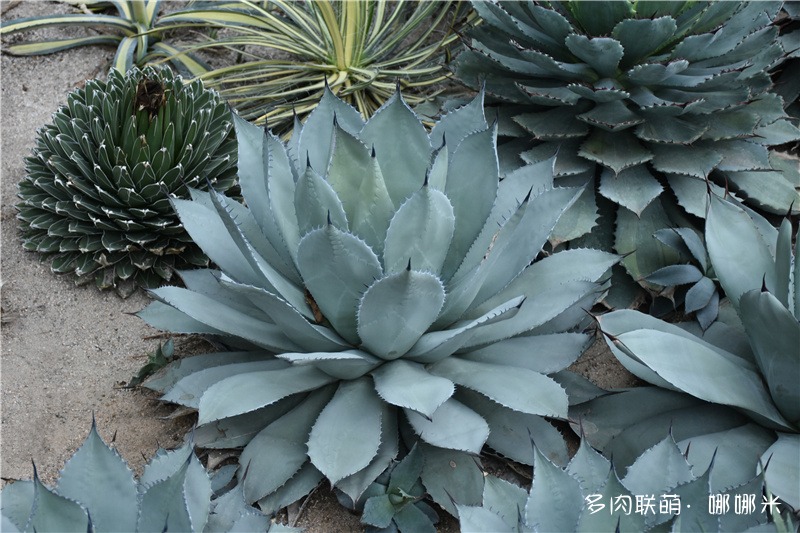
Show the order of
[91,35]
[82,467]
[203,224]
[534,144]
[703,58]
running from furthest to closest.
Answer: [91,35] → [534,144] → [703,58] → [203,224] → [82,467]

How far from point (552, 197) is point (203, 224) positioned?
95 cm

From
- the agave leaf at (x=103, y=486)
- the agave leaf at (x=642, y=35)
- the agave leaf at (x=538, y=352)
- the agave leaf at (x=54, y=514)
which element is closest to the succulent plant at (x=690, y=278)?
the agave leaf at (x=538, y=352)

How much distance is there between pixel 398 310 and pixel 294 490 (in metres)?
0.54

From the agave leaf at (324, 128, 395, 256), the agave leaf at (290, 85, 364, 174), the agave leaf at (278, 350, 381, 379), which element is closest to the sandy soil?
the agave leaf at (278, 350, 381, 379)

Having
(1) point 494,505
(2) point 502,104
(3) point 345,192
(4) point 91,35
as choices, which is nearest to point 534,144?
(2) point 502,104

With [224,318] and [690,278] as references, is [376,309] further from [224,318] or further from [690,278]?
[690,278]

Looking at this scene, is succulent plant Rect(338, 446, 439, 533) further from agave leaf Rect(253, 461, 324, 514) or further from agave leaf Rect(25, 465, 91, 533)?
agave leaf Rect(25, 465, 91, 533)

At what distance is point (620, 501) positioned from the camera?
1.67 metres

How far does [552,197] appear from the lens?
226 centimetres

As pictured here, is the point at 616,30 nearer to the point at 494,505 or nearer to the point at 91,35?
the point at 494,505

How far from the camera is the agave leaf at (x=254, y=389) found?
6.55ft

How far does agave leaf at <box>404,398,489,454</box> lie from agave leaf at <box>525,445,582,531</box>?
0.22m

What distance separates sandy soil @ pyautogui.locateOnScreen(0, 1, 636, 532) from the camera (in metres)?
2.28

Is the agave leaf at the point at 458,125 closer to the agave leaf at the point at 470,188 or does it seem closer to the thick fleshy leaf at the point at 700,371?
the agave leaf at the point at 470,188
